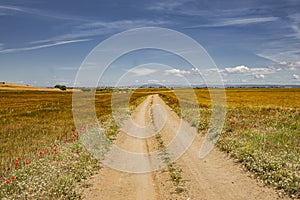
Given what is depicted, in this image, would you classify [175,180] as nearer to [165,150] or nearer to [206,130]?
[165,150]

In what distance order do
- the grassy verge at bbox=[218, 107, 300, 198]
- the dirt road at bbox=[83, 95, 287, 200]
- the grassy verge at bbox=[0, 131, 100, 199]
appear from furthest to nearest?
the grassy verge at bbox=[218, 107, 300, 198] < the dirt road at bbox=[83, 95, 287, 200] < the grassy verge at bbox=[0, 131, 100, 199]

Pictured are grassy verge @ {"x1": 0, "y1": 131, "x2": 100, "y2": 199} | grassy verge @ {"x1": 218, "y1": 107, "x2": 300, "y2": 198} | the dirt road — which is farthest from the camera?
grassy verge @ {"x1": 218, "y1": 107, "x2": 300, "y2": 198}

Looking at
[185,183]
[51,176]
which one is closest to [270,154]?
[185,183]

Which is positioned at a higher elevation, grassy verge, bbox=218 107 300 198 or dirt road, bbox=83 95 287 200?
grassy verge, bbox=218 107 300 198

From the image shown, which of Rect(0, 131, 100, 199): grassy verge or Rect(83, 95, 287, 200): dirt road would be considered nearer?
Rect(0, 131, 100, 199): grassy verge

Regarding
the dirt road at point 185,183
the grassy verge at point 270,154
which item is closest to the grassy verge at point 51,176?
the dirt road at point 185,183

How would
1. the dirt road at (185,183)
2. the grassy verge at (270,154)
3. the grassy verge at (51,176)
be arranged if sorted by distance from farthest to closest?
the grassy verge at (270,154)
the dirt road at (185,183)
the grassy verge at (51,176)

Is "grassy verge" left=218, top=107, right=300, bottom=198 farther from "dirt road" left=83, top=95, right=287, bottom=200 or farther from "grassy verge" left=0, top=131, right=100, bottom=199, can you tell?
"grassy verge" left=0, top=131, right=100, bottom=199

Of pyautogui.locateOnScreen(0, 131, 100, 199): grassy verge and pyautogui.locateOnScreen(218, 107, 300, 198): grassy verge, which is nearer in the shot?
pyautogui.locateOnScreen(0, 131, 100, 199): grassy verge

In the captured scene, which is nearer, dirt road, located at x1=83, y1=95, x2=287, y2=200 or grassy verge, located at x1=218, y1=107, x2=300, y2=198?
dirt road, located at x1=83, y1=95, x2=287, y2=200

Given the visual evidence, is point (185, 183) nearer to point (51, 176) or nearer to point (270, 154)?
point (270, 154)

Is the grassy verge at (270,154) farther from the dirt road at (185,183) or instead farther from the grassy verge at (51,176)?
the grassy verge at (51,176)

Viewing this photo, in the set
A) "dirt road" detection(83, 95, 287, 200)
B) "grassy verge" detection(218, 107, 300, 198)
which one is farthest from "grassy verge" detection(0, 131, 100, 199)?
"grassy verge" detection(218, 107, 300, 198)

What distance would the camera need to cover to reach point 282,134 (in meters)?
14.5
